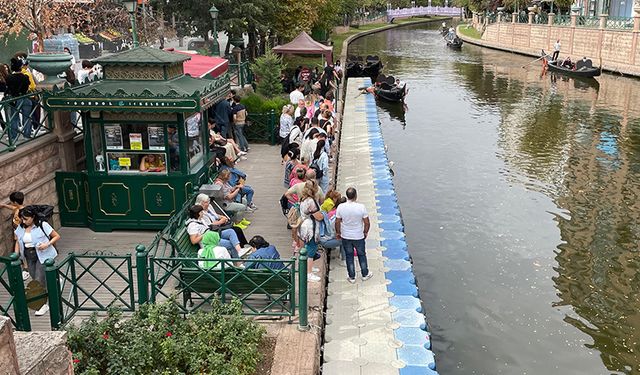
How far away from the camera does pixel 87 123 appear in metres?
12.4

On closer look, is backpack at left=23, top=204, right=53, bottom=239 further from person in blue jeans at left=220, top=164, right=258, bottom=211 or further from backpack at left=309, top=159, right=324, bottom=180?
backpack at left=309, top=159, right=324, bottom=180

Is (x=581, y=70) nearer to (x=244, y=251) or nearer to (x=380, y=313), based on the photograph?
(x=380, y=313)

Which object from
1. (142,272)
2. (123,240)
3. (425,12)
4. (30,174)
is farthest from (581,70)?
(425,12)

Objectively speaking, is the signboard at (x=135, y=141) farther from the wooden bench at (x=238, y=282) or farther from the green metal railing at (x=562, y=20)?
the green metal railing at (x=562, y=20)

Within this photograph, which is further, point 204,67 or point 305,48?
point 305,48

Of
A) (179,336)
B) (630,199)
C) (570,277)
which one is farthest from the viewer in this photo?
(630,199)

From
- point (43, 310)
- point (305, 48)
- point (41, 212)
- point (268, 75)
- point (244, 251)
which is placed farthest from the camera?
point (305, 48)

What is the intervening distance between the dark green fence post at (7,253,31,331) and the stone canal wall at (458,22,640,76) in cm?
4266

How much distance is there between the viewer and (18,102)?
1255 cm

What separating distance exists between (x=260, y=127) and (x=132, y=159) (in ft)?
29.6

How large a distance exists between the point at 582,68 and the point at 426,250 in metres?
33.7

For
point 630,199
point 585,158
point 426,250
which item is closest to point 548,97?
point 585,158

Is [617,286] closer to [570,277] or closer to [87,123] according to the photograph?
[570,277]

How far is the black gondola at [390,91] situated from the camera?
33250 mm
